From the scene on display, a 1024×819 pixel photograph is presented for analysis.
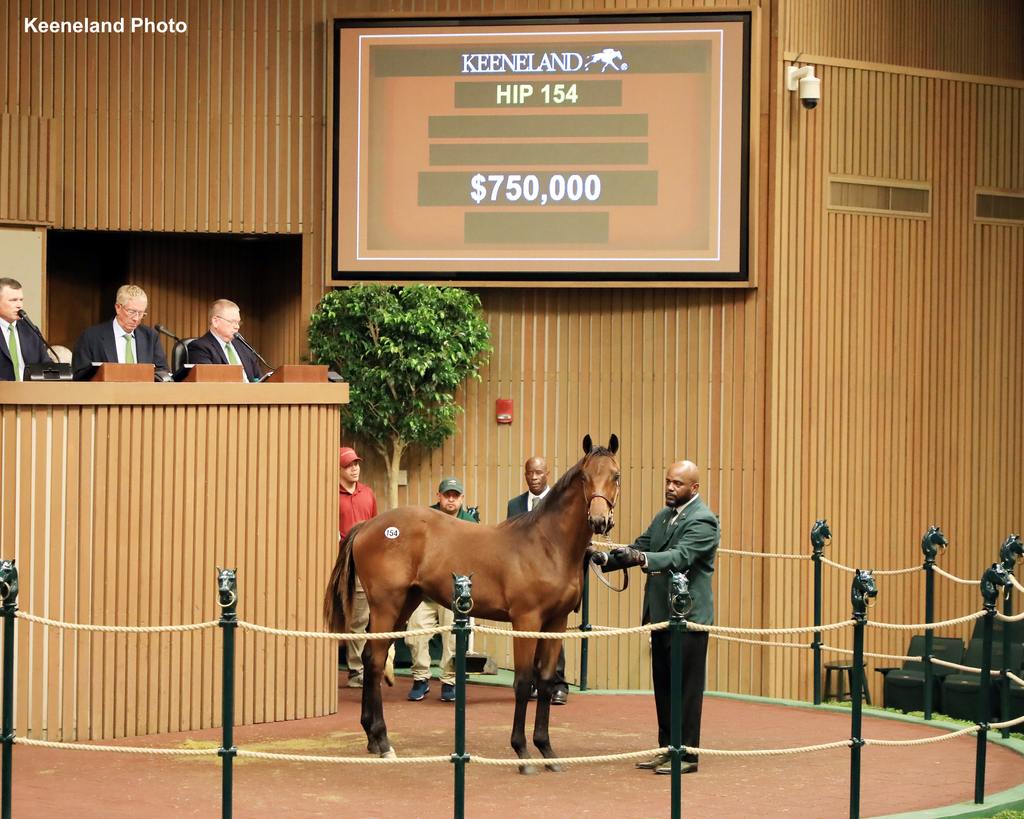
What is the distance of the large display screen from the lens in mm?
12492

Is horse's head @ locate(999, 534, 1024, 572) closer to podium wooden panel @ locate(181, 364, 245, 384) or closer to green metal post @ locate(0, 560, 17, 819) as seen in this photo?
podium wooden panel @ locate(181, 364, 245, 384)

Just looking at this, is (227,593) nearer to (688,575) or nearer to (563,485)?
(563,485)

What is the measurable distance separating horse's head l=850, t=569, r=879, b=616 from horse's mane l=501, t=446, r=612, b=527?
1438 mm

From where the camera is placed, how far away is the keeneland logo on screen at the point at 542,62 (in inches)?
493

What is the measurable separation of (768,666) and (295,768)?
5.24 metres

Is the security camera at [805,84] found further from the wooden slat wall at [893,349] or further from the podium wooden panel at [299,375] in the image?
the podium wooden panel at [299,375]

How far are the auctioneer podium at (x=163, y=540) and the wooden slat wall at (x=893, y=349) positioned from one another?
441 centimetres

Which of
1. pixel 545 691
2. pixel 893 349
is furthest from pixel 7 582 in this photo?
pixel 893 349

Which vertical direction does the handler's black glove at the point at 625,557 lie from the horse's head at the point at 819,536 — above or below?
above

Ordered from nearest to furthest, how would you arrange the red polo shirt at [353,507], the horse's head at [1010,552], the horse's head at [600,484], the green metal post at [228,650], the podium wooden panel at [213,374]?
1. the green metal post at [228,650]
2. the horse's head at [600,484]
3. the horse's head at [1010,552]
4. the podium wooden panel at [213,374]
5. the red polo shirt at [353,507]

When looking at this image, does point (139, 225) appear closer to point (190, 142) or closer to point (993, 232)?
point (190, 142)

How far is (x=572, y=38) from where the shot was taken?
12562mm

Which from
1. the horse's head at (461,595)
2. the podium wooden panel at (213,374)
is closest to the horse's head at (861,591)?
the horse's head at (461,595)

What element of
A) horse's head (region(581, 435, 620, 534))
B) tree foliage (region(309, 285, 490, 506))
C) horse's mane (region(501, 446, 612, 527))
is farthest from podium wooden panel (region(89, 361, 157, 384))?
tree foliage (region(309, 285, 490, 506))
